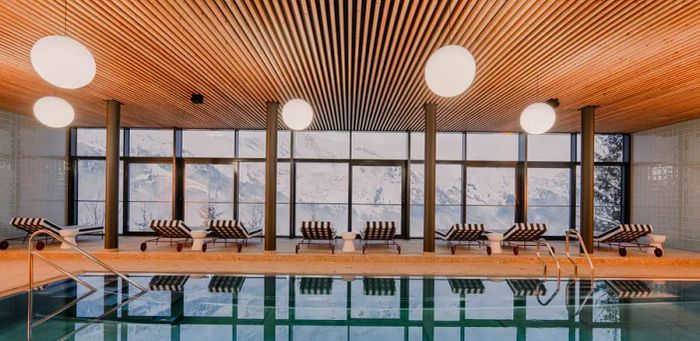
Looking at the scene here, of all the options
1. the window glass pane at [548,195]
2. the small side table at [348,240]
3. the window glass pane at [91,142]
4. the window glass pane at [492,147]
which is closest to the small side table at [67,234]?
the window glass pane at [91,142]

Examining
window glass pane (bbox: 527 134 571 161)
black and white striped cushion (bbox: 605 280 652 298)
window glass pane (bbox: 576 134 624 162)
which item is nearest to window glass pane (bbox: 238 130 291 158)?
window glass pane (bbox: 527 134 571 161)

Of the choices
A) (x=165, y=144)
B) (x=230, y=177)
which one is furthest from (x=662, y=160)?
(x=165, y=144)

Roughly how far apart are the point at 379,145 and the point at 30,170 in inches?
383

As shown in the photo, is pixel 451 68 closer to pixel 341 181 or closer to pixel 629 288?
pixel 629 288

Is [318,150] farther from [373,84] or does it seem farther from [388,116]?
[373,84]

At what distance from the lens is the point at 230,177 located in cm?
1033

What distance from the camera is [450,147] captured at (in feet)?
34.5

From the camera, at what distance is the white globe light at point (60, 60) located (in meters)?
2.84

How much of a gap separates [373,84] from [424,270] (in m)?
3.60

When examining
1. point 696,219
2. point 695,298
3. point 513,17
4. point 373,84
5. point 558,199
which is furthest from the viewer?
point 558,199

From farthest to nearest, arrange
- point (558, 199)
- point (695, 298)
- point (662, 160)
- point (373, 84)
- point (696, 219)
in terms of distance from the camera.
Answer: point (558, 199) → point (662, 160) → point (696, 219) → point (373, 84) → point (695, 298)

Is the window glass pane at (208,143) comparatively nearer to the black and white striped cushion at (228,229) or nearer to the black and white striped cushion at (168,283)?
the black and white striped cushion at (228,229)

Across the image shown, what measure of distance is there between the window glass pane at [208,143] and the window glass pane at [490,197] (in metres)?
7.54

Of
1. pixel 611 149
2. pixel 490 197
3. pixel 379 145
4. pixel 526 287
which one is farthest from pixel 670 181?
pixel 379 145
